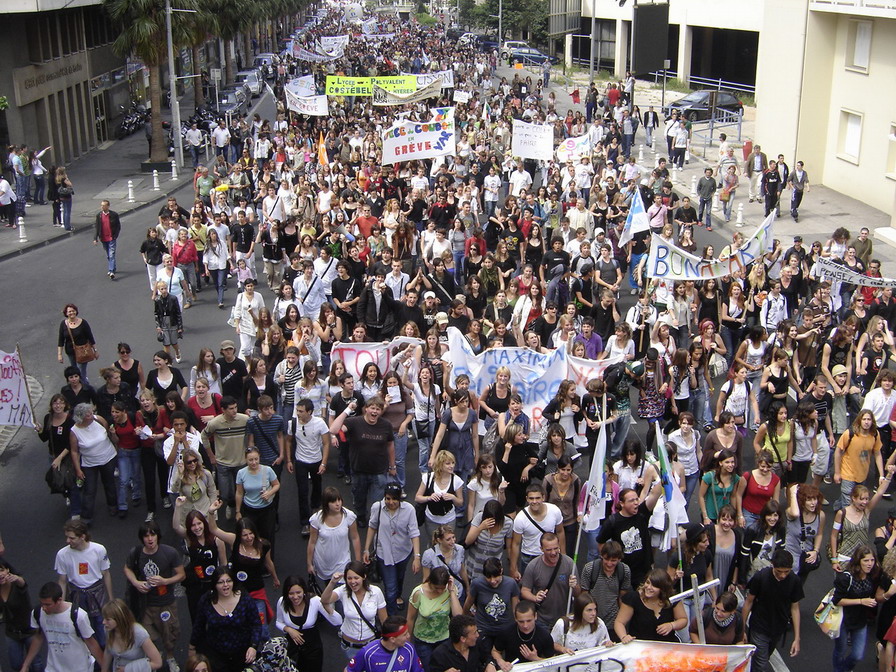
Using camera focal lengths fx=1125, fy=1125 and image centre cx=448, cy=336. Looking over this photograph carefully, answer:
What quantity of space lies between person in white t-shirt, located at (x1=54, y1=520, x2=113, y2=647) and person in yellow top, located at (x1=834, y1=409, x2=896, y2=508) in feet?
20.3

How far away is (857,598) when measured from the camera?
776cm

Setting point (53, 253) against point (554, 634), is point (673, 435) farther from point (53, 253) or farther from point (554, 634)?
point (53, 253)

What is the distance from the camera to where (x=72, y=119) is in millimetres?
37281

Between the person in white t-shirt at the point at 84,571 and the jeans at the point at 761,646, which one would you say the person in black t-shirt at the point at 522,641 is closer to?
the jeans at the point at 761,646

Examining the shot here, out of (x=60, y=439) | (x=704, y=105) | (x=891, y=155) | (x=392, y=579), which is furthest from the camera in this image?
(x=704, y=105)

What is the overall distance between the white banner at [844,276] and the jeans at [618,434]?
4306mm

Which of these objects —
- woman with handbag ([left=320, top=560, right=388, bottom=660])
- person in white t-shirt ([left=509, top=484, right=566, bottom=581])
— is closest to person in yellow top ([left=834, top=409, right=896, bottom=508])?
person in white t-shirt ([left=509, top=484, right=566, bottom=581])

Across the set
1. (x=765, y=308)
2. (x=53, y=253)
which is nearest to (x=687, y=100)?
(x=53, y=253)

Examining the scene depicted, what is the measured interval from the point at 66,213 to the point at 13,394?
15121mm

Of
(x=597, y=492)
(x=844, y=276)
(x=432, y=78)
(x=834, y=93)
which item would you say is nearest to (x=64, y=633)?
(x=597, y=492)

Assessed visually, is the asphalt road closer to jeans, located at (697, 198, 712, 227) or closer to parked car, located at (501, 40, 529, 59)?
jeans, located at (697, 198, 712, 227)

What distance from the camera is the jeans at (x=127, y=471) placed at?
1034 centimetres

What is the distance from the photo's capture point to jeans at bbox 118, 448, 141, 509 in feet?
33.9

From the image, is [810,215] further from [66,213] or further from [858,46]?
[66,213]
